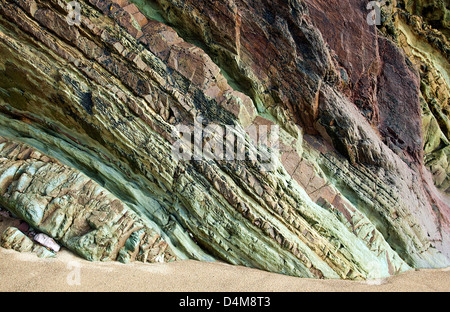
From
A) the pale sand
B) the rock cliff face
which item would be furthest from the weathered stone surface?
the pale sand

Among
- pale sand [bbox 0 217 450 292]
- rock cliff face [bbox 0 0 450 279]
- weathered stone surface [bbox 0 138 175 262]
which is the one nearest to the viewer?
pale sand [bbox 0 217 450 292]

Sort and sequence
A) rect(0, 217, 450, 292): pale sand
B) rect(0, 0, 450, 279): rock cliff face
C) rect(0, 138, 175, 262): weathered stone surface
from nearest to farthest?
1. rect(0, 217, 450, 292): pale sand
2. rect(0, 138, 175, 262): weathered stone surface
3. rect(0, 0, 450, 279): rock cliff face

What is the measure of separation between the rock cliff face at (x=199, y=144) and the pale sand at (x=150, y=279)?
264 mm

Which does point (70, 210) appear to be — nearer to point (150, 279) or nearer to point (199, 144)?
point (150, 279)

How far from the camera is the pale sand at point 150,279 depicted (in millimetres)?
5199

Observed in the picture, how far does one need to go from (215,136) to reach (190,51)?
2.15 meters

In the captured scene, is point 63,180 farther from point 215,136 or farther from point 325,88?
point 325,88

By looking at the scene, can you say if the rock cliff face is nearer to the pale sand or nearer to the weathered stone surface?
the weathered stone surface

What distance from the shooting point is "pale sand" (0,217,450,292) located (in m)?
5.20

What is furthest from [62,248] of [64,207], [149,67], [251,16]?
[251,16]

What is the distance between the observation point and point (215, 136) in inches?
277

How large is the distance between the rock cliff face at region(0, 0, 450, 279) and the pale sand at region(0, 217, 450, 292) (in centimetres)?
26

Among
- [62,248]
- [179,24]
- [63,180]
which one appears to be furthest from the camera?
[179,24]

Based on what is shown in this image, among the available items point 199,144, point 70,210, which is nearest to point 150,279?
point 70,210
